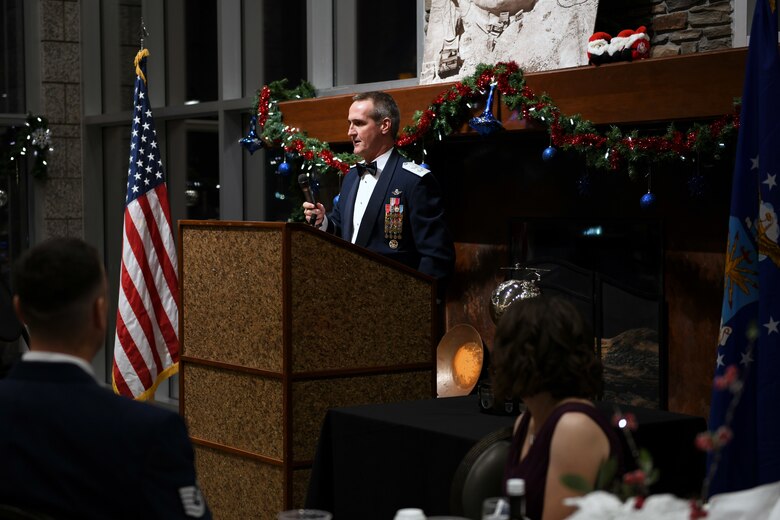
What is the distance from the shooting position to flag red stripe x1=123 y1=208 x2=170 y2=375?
619cm

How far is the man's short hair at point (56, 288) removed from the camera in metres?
1.86

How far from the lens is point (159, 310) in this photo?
6.33 meters

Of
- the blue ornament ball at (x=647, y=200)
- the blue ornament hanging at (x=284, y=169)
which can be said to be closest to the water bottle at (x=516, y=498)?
the blue ornament ball at (x=647, y=200)

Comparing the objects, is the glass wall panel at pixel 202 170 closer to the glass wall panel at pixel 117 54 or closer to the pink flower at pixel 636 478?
the glass wall panel at pixel 117 54

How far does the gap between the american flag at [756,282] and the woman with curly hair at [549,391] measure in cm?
79

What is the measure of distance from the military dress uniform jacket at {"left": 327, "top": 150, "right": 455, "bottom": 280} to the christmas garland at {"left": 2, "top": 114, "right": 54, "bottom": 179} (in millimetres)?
5004

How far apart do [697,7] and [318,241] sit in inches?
74.4

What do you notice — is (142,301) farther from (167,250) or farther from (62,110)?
(62,110)

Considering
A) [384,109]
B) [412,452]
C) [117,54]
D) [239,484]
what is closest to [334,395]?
[239,484]

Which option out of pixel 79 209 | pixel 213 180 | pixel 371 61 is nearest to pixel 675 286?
pixel 371 61

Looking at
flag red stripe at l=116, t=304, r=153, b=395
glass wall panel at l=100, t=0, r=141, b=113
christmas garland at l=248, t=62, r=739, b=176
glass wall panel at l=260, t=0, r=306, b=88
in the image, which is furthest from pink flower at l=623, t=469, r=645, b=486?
glass wall panel at l=100, t=0, r=141, b=113

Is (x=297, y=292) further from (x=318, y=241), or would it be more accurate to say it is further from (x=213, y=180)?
(x=213, y=180)

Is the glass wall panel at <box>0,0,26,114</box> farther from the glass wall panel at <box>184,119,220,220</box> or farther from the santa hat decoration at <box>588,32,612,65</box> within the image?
the santa hat decoration at <box>588,32,612,65</box>

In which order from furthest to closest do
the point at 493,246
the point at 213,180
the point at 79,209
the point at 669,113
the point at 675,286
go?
the point at 79,209
the point at 213,180
the point at 493,246
the point at 675,286
the point at 669,113
